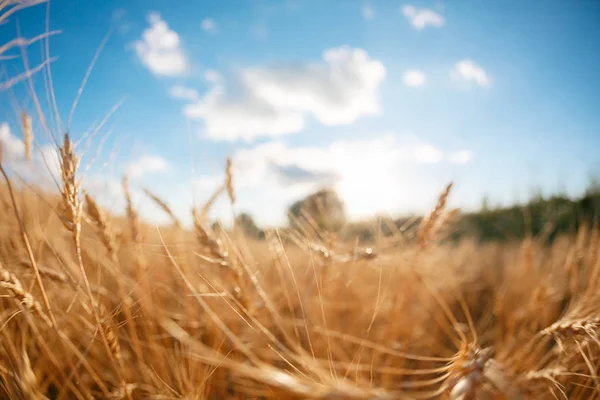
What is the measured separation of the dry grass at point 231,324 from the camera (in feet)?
1.73

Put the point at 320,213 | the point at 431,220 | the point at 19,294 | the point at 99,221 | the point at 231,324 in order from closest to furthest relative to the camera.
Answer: the point at 19,294 < the point at 99,221 < the point at 431,220 < the point at 231,324 < the point at 320,213

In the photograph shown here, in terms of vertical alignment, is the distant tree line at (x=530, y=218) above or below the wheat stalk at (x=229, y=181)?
below

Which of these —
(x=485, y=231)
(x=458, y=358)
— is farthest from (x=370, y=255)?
(x=485, y=231)

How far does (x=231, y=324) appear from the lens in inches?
50.6

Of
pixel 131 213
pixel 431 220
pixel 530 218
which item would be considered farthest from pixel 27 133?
pixel 530 218

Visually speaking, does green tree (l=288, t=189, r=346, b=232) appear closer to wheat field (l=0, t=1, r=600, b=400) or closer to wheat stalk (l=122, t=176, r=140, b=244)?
wheat field (l=0, t=1, r=600, b=400)

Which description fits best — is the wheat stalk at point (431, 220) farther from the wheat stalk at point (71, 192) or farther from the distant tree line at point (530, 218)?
the distant tree line at point (530, 218)

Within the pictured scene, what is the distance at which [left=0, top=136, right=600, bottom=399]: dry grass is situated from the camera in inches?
20.7

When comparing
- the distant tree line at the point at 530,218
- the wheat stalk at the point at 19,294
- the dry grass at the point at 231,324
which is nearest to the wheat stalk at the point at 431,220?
the dry grass at the point at 231,324

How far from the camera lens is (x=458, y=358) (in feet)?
1.74

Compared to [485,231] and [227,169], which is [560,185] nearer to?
[485,231]

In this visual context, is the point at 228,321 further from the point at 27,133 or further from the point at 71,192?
the point at 27,133

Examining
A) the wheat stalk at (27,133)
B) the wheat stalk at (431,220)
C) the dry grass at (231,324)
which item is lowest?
the dry grass at (231,324)

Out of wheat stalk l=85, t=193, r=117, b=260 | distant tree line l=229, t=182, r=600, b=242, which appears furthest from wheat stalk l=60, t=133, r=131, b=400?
distant tree line l=229, t=182, r=600, b=242
